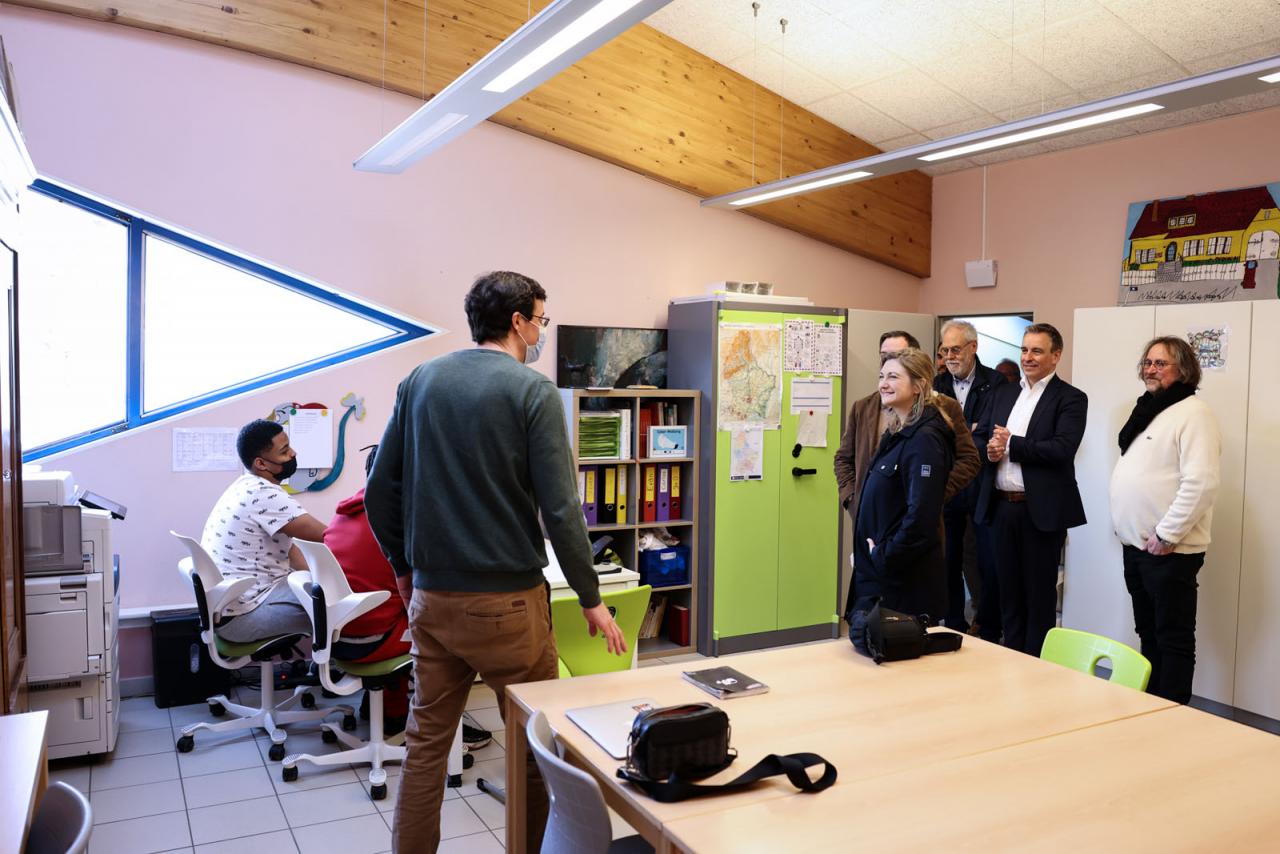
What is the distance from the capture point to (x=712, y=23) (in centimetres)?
529

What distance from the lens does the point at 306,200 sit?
472cm

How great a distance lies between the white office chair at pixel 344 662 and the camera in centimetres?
340

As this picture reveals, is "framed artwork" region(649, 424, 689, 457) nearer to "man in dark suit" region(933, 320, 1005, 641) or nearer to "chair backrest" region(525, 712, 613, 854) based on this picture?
"man in dark suit" region(933, 320, 1005, 641)

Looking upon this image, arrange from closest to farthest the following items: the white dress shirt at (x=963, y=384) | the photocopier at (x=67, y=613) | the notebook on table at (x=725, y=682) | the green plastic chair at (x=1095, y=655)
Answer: the notebook on table at (x=725, y=682), the green plastic chair at (x=1095, y=655), the photocopier at (x=67, y=613), the white dress shirt at (x=963, y=384)

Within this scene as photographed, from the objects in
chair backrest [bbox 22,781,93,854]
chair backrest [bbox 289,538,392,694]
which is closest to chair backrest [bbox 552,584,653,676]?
chair backrest [bbox 289,538,392,694]

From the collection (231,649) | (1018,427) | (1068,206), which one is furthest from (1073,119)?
(231,649)

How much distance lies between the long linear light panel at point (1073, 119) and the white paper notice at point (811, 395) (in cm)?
117

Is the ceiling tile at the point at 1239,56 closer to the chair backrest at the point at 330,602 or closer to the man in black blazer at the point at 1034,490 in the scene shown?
the man in black blazer at the point at 1034,490

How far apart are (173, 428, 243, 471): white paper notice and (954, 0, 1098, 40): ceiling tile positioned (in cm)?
424

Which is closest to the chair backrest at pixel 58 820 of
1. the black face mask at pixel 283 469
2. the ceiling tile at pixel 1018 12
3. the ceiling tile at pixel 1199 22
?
the black face mask at pixel 283 469

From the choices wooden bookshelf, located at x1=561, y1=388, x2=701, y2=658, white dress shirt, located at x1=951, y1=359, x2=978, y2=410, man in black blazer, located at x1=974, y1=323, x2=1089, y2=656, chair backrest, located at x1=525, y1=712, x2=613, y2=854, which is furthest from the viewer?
wooden bookshelf, located at x1=561, y1=388, x2=701, y2=658

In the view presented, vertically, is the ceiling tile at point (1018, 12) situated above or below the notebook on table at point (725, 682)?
above

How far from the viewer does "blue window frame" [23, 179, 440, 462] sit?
14.2ft

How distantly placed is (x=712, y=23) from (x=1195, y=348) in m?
3.10
